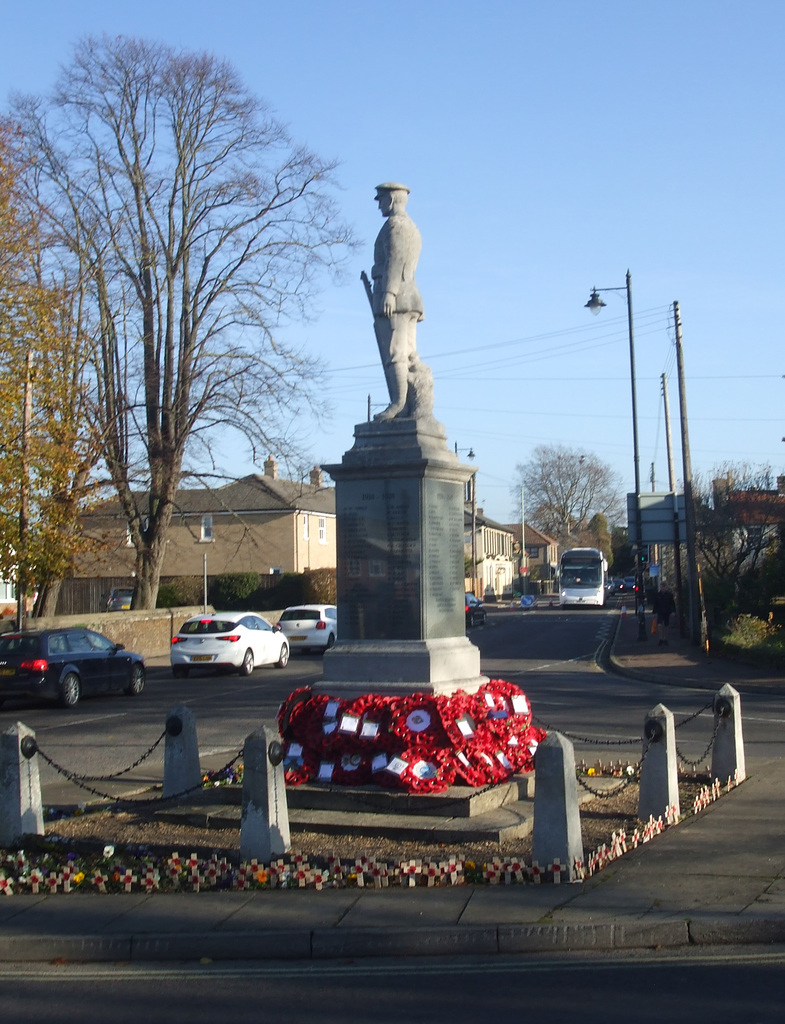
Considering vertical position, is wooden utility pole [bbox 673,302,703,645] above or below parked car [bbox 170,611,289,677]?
above

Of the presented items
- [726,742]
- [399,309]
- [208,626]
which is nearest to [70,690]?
[208,626]

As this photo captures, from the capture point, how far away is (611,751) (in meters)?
13.2

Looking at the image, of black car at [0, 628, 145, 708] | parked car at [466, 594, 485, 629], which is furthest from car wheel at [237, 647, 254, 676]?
parked car at [466, 594, 485, 629]

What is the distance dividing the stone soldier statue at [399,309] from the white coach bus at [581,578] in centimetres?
5830

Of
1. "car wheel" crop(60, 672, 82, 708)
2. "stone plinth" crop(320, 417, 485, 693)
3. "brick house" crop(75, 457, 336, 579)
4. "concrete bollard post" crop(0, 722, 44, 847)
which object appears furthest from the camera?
"brick house" crop(75, 457, 336, 579)

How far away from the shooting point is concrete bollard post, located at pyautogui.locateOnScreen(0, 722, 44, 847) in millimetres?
8617

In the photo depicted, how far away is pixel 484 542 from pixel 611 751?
91.7 metres

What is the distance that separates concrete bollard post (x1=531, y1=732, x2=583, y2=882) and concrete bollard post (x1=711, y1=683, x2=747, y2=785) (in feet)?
13.2

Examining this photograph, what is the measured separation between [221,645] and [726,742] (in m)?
17.6

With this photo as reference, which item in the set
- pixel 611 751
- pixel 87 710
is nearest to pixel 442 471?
pixel 611 751

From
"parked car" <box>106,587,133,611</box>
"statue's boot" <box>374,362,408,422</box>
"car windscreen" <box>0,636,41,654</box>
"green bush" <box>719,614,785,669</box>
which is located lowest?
"green bush" <box>719,614,785,669</box>

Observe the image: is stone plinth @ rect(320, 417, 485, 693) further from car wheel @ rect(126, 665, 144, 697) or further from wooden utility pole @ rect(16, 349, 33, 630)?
wooden utility pole @ rect(16, 349, 33, 630)

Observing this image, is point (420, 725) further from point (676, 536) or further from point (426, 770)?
point (676, 536)

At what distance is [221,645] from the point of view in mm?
26938
